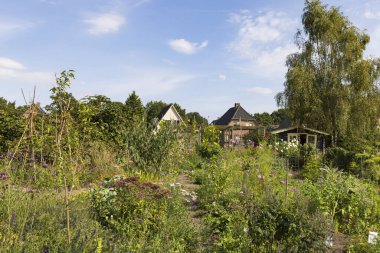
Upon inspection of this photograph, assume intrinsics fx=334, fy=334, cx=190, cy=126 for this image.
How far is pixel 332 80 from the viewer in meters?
21.4

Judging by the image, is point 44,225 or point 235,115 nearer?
point 44,225

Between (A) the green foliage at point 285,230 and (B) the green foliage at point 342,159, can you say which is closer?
(A) the green foliage at point 285,230

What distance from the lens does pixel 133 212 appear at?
4.30 metres

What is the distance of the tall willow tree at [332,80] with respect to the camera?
2103 cm

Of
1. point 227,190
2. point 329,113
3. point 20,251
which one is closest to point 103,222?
point 20,251

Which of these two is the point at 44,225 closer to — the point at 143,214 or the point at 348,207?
the point at 143,214

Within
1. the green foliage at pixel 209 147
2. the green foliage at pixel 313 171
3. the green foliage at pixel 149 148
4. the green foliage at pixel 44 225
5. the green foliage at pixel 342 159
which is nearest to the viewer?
the green foliage at pixel 44 225

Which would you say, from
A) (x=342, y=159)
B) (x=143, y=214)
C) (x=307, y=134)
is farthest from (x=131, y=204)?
(x=307, y=134)

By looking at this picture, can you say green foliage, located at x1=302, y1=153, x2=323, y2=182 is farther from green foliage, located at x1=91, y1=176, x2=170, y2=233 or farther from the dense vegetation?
green foliage, located at x1=91, y1=176, x2=170, y2=233

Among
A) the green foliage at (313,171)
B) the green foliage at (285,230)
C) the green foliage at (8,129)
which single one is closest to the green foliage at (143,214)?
the green foliage at (285,230)

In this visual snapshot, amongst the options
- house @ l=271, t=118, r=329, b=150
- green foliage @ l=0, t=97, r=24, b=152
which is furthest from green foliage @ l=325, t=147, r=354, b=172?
green foliage @ l=0, t=97, r=24, b=152

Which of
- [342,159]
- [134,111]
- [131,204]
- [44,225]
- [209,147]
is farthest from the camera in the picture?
[209,147]

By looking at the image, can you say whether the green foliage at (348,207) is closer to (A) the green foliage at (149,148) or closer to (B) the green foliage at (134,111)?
(A) the green foliage at (149,148)

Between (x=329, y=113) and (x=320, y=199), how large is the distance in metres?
17.9
